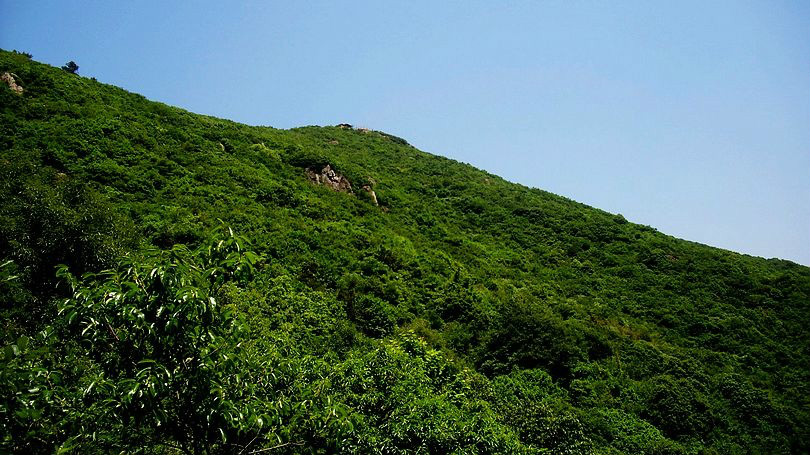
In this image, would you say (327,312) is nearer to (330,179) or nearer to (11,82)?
(330,179)

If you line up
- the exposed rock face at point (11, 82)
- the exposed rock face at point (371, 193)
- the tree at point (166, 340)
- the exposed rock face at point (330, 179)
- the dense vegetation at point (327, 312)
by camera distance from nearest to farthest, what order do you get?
1. the tree at point (166, 340)
2. the dense vegetation at point (327, 312)
3. the exposed rock face at point (11, 82)
4. the exposed rock face at point (330, 179)
5. the exposed rock face at point (371, 193)

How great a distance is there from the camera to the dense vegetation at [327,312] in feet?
15.3

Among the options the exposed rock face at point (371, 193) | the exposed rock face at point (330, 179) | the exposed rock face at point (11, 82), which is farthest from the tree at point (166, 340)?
the exposed rock face at point (11, 82)

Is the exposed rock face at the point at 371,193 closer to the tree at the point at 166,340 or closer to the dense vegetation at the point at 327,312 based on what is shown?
the dense vegetation at the point at 327,312

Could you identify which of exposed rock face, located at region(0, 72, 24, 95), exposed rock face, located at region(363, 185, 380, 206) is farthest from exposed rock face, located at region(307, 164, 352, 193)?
exposed rock face, located at region(0, 72, 24, 95)

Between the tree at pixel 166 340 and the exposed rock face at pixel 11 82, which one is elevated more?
the exposed rock face at pixel 11 82

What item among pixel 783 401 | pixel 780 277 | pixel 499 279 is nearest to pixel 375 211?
pixel 499 279

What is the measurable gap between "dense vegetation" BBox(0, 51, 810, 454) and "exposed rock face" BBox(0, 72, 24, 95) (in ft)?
1.85

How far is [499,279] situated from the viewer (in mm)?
30859

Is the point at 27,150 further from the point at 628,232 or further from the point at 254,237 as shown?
the point at 628,232

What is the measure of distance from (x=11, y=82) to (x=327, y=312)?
2931 cm

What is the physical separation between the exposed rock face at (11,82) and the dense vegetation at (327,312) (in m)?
0.56

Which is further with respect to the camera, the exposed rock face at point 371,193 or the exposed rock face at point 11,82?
the exposed rock face at point 371,193

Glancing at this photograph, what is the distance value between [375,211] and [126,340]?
30.9m
